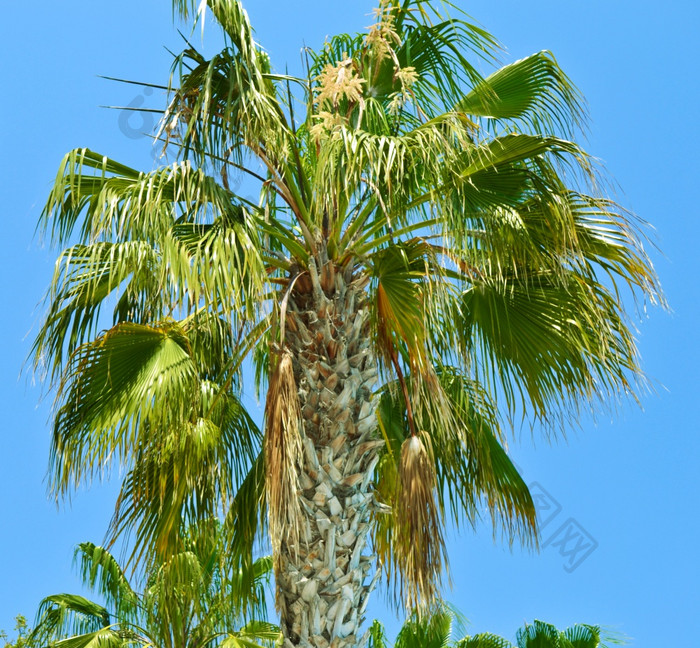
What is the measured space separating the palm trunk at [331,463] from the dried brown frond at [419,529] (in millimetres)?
227

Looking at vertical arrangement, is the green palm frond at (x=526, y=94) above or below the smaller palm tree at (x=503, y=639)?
above

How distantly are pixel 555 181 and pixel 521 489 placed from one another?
2550 mm

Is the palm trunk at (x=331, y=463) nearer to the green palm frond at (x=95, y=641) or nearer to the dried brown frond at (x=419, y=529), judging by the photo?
the dried brown frond at (x=419, y=529)

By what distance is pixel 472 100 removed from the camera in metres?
6.56

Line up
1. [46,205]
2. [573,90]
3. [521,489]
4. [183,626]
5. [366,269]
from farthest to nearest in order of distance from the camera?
1. [183,626]
2. [521,489]
3. [573,90]
4. [366,269]
5. [46,205]

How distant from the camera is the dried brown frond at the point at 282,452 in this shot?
5086mm

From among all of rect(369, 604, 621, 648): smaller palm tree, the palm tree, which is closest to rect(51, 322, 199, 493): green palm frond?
the palm tree

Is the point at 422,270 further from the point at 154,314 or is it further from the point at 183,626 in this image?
the point at 183,626

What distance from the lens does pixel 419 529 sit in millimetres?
5559

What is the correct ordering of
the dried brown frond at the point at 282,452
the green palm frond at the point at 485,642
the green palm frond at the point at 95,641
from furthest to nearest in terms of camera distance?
the green palm frond at the point at 485,642 < the green palm frond at the point at 95,641 < the dried brown frond at the point at 282,452

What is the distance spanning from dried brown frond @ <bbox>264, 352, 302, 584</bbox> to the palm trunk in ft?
0.57

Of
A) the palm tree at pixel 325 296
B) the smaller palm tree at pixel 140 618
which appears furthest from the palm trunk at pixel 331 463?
the smaller palm tree at pixel 140 618

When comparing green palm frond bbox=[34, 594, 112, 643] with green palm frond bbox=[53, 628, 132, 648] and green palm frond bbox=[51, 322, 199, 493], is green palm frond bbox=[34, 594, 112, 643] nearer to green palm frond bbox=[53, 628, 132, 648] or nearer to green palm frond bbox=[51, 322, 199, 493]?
green palm frond bbox=[53, 628, 132, 648]

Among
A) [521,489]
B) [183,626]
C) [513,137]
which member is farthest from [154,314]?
[183,626]
